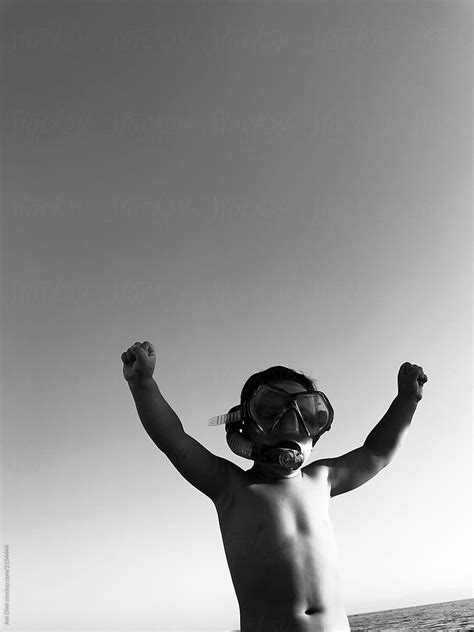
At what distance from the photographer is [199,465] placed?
176 cm

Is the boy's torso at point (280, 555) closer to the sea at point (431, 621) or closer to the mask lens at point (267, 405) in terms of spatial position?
the mask lens at point (267, 405)

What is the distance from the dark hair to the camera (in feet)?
6.51

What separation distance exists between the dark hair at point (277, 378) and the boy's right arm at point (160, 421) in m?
0.30

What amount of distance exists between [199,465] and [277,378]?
1.33ft

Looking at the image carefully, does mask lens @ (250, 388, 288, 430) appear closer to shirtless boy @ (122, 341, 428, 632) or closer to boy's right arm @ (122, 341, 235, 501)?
shirtless boy @ (122, 341, 428, 632)

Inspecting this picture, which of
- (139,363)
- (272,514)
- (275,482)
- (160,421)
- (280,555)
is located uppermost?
(139,363)

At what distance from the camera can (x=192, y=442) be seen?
1.76 m

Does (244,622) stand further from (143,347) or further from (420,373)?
(420,373)

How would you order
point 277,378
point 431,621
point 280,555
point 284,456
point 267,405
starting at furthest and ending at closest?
point 431,621
point 277,378
point 267,405
point 284,456
point 280,555

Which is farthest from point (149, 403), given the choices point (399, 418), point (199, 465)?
point (399, 418)

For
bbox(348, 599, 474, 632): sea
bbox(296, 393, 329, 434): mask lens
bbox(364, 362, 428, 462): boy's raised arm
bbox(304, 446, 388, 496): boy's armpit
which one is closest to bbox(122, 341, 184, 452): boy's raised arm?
bbox(296, 393, 329, 434): mask lens

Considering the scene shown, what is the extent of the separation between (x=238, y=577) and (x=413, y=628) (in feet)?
12.4

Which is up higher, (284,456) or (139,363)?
(139,363)

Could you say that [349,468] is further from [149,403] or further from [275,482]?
[149,403]
